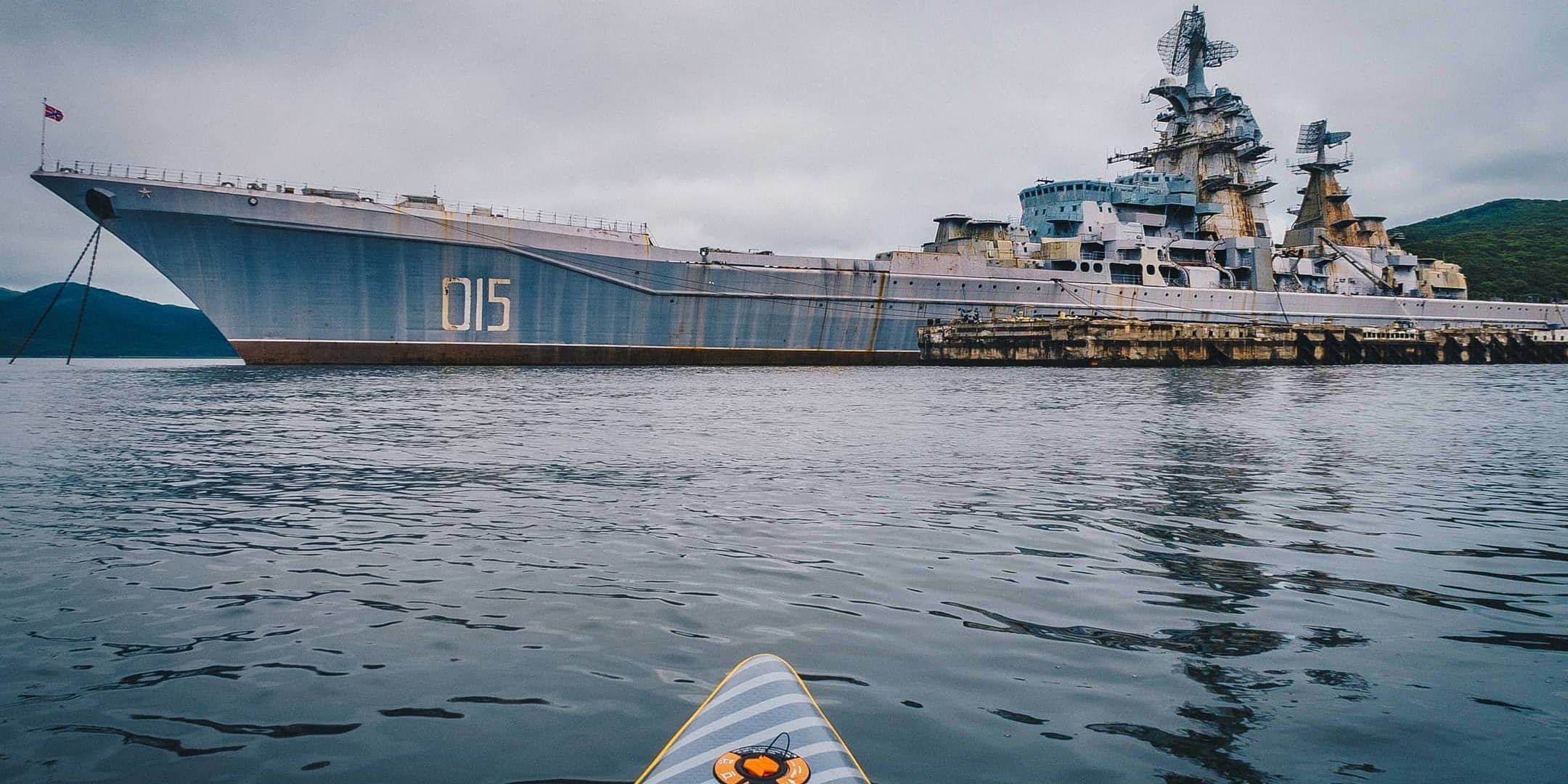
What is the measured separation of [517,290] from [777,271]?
12.1 m

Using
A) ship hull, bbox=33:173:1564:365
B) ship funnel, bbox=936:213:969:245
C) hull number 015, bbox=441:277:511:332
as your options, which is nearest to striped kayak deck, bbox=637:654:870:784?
ship hull, bbox=33:173:1564:365

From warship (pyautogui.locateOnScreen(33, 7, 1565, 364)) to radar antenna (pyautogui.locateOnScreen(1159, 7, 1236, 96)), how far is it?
14 centimetres

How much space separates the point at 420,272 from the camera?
34.6m

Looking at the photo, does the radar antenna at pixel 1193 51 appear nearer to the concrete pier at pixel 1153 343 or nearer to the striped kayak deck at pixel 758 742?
the concrete pier at pixel 1153 343

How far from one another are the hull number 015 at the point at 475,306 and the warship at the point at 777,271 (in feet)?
0.31

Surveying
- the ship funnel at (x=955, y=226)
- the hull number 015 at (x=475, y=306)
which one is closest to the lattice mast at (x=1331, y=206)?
the ship funnel at (x=955, y=226)

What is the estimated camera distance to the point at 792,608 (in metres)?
5.31

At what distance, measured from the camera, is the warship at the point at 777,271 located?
32.5 metres

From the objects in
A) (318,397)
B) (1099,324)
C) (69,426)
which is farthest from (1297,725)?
(1099,324)

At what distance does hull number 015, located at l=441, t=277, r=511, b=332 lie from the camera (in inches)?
1393

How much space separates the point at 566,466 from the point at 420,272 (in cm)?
2682

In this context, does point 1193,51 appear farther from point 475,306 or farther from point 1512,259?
point 1512,259

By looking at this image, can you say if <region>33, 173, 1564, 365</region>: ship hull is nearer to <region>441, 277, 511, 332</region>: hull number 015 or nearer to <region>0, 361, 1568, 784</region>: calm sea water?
<region>441, 277, 511, 332</region>: hull number 015

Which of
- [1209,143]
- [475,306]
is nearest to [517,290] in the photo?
[475,306]
